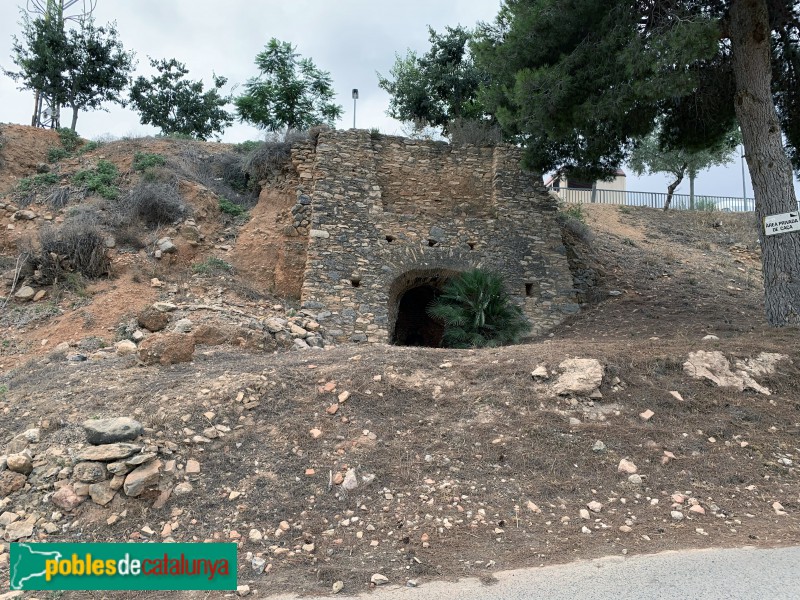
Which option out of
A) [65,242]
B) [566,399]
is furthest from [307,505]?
[65,242]

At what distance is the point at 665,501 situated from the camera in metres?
4.64

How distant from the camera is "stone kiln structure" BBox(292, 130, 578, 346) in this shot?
10.7 meters

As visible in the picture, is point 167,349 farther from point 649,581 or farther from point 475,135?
point 475,135

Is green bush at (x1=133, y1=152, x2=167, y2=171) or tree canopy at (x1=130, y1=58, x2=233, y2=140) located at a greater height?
tree canopy at (x1=130, y1=58, x2=233, y2=140)

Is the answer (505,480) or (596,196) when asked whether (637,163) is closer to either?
(596,196)

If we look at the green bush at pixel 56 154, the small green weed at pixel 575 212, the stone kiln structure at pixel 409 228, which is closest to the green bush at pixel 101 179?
the green bush at pixel 56 154

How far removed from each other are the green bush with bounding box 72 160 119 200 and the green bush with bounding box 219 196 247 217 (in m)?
2.28

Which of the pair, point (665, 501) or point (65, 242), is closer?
point (665, 501)

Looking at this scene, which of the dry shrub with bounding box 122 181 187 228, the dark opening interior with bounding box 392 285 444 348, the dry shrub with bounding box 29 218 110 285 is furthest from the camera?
the dark opening interior with bounding box 392 285 444 348

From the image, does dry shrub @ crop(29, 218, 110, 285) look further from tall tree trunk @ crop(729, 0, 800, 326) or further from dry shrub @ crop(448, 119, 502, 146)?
tall tree trunk @ crop(729, 0, 800, 326)

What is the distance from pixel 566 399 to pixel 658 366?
4.44 ft

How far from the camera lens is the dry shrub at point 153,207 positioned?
11898 mm

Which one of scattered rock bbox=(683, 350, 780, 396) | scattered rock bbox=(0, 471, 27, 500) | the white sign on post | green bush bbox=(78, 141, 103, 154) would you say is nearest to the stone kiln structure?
the white sign on post

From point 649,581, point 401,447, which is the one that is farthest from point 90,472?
point 649,581
